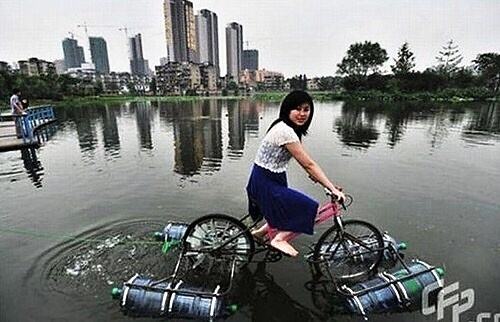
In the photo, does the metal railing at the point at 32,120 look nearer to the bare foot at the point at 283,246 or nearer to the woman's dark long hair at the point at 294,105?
the bare foot at the point at 283,246

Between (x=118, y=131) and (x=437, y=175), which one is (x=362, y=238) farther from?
(x=118, y=131)

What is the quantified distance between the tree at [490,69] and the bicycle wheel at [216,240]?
76167mm

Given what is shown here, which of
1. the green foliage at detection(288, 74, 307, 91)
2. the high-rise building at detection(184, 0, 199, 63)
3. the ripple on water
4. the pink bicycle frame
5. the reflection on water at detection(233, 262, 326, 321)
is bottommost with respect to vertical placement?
the reflection on water at detection(233, 262, 326, 321)

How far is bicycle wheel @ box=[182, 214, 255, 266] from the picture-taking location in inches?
151

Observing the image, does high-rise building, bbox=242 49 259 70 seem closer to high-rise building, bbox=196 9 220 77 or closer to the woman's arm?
high-rise building, bbox=196 9 220 77

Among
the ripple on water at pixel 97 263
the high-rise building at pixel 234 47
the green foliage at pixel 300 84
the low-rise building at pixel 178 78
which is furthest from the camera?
the high-rise building at pixel 234 47

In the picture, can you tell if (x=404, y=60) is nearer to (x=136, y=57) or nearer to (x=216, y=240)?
→ (x=216, y=240)

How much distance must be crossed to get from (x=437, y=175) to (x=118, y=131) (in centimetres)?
1486

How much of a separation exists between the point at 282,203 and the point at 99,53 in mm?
220734

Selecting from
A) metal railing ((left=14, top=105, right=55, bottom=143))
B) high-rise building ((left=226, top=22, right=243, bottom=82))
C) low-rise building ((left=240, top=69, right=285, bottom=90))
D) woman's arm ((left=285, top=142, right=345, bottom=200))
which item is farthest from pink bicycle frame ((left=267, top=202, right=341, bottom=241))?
high-rise building ((left=226, top=22, right=243, bottom=82))

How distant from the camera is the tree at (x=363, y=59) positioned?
7156 centimetres

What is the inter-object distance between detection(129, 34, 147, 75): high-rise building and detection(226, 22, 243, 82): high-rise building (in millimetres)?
59745

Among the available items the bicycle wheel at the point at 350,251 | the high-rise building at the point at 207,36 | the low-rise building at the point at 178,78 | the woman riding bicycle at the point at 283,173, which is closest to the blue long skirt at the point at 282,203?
the woman riding bicycle at the point at 283,173

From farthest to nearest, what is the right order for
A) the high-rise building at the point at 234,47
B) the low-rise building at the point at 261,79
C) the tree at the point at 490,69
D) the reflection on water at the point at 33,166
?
the high-rise building at the point at 234,47 → the low-rise building at the point at 261,79 → the tree at the point at 490,69 → the reflection on water at the point at 33,166
